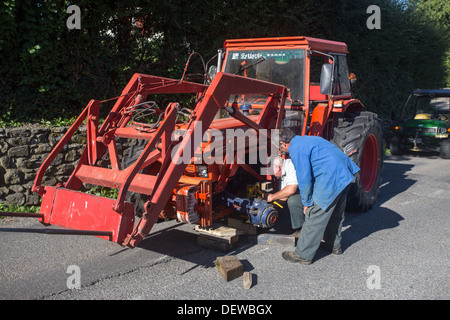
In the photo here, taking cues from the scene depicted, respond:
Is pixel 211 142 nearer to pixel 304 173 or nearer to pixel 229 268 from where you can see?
Result: pixel 304 173

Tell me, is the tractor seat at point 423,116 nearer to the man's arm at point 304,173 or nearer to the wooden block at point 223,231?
the man's arm at point 304,173

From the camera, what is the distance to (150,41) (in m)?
8.62

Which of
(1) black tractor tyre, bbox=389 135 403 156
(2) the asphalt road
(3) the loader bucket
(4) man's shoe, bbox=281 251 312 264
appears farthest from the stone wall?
(1) black tractor tyre, bbox=389 135 403 156

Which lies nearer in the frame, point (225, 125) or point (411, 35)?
Answer: point (225, 125)

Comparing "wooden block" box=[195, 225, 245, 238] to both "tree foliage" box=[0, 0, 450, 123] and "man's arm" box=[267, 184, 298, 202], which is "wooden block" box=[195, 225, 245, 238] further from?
"tree foliage" box=[0, 0, 450, 123]

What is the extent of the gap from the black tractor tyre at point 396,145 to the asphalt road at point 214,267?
6.24 meters

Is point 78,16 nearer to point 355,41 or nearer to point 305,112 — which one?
point 305,112

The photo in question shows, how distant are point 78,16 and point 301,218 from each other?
5285mm

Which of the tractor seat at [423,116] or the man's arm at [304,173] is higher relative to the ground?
the tractor seat at [423,116]

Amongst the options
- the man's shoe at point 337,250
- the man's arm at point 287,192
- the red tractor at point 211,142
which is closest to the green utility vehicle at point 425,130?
the red tractor at point 211,142

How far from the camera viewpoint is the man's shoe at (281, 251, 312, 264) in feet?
13.8

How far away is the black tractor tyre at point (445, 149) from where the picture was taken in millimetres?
10711

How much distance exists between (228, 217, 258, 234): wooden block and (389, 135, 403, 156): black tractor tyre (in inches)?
311
